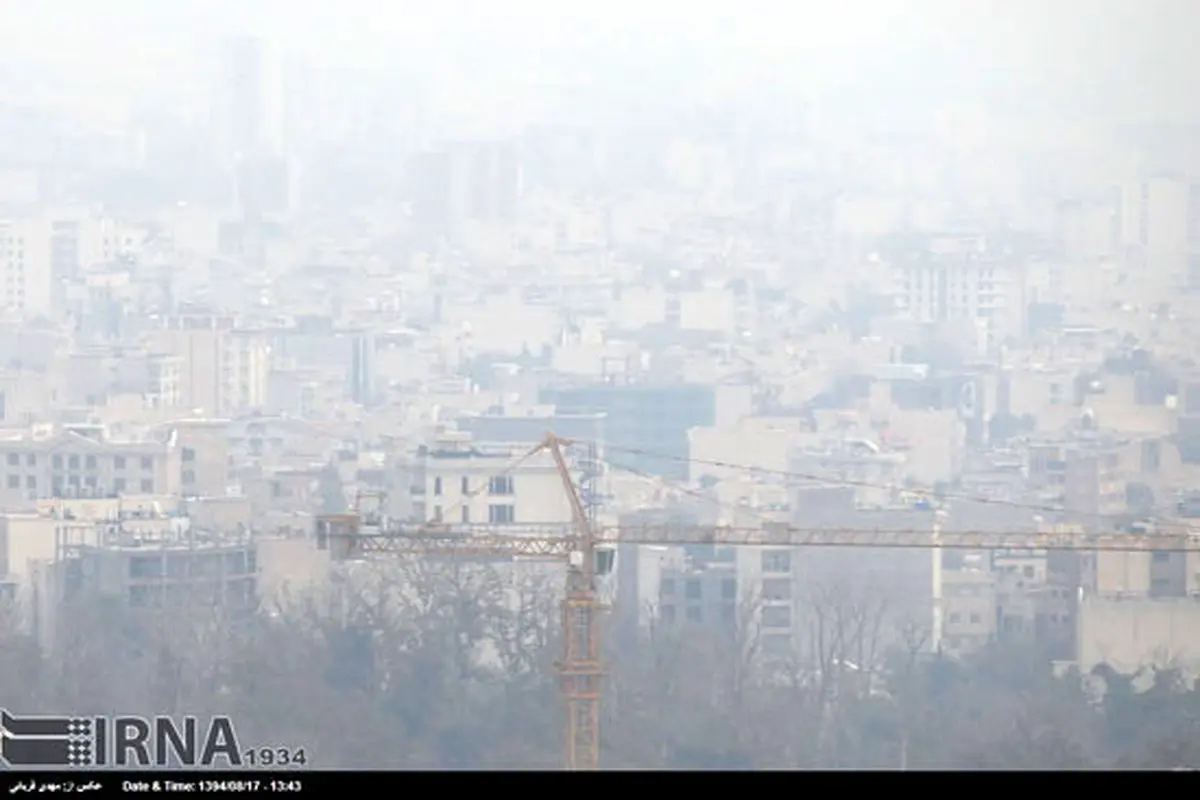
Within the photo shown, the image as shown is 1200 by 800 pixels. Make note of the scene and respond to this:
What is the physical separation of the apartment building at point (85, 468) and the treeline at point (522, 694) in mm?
2166

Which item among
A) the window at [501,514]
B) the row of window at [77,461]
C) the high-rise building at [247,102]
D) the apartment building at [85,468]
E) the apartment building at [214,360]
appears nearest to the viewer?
the window at [501,514]

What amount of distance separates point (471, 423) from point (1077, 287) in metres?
3.98

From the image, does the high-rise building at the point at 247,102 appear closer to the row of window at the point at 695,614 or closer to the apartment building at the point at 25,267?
the apartment building at the point at 25,267

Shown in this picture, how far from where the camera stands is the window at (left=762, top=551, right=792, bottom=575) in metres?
7.87

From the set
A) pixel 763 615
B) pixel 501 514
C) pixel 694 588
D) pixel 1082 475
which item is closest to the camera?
pixel 763 615

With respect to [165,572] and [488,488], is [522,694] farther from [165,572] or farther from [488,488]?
[488,488]

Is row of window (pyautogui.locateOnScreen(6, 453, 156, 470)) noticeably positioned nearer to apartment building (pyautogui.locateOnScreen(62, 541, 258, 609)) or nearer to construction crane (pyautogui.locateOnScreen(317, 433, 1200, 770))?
construction crane (pyautogui.locateOnScreen(317, 433, 1200, 770))

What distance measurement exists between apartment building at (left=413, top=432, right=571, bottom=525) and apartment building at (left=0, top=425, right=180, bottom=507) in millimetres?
987

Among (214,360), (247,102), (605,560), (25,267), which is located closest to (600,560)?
(605,560)

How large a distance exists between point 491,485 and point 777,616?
142cm

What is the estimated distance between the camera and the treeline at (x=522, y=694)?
5742mm

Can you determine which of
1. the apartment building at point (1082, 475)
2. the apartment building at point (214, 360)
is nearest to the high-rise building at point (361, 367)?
the apartment building at point (214, 360)

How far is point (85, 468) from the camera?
9.16 m

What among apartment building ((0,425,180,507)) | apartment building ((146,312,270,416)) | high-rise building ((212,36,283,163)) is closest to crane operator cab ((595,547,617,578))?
apartment building ((0,425,180,507))
